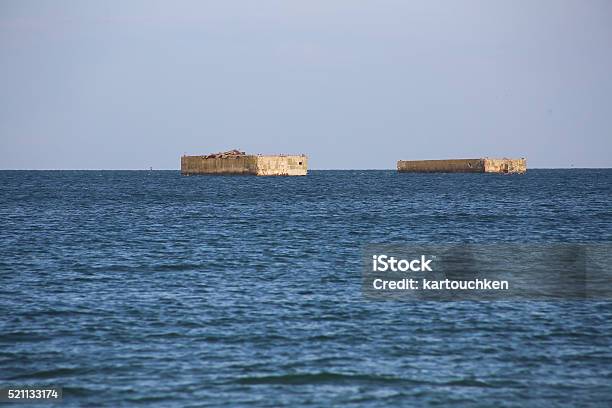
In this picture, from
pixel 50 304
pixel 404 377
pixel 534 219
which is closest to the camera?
pixel 404 377

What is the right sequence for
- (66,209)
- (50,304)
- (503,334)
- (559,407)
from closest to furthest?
(559,407)
(503,334)
(50,304)
(66,209)

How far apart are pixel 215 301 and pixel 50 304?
5404 millimetres

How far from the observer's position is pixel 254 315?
85.0ft

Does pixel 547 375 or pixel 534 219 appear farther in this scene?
pixel 534 219

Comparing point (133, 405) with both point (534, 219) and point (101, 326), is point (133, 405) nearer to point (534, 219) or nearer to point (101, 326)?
point (101, 326)

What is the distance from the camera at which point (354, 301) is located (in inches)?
1131

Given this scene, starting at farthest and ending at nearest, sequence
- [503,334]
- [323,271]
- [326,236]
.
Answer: [326,236], [323,271], [503,334]

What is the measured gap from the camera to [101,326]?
24.4 metres

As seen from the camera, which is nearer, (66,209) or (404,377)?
(404,377)

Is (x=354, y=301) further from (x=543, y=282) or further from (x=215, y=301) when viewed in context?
(x=543, y=282)

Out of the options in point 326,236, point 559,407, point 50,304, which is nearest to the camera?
point 559,407

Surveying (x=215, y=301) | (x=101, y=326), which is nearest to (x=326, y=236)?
(x=215, y=301)

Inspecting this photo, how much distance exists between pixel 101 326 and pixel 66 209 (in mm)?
67057

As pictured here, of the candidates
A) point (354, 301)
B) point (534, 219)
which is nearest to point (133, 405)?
point (354, 301)
